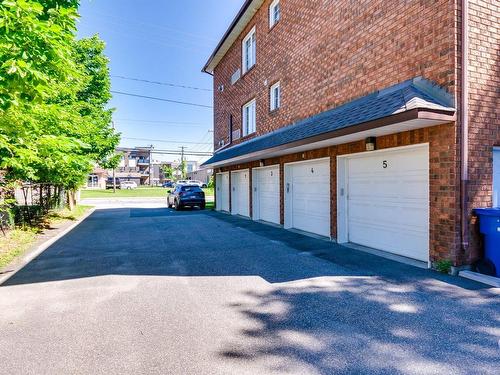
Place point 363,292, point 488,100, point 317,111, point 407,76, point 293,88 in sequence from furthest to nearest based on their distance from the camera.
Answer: point 293,88 < point 317,111 < point 407,76 < point 488,100 < point 363,292

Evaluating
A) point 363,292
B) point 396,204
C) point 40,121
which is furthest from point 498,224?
point 40,121

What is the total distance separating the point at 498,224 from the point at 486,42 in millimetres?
3198

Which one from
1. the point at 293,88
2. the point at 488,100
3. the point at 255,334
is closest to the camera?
the point at 255,334

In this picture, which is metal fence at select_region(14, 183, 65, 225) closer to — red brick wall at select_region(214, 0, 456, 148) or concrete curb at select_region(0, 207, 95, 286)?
concrete curb at select_region(0, 207, 95, 286)

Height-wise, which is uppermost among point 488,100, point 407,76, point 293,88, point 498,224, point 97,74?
point 97,74

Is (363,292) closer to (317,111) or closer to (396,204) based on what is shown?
(396,204)

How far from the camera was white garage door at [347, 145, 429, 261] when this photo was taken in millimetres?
6188

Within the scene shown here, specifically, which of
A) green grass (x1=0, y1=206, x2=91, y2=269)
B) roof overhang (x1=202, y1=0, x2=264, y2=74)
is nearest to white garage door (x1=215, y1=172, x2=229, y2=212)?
roof overhang (x1=202, y1=0, x2=264, y2=74)

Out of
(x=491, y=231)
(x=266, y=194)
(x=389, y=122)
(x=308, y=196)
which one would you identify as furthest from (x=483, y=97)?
(x=266, y=194)

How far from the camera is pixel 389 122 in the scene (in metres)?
5.47

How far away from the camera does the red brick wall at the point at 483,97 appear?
5578 mm

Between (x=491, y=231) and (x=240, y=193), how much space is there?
11.5 metres

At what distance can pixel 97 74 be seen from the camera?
18531mm

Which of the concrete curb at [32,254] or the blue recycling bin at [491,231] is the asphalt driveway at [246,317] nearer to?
the concrete curb at [32,254]
